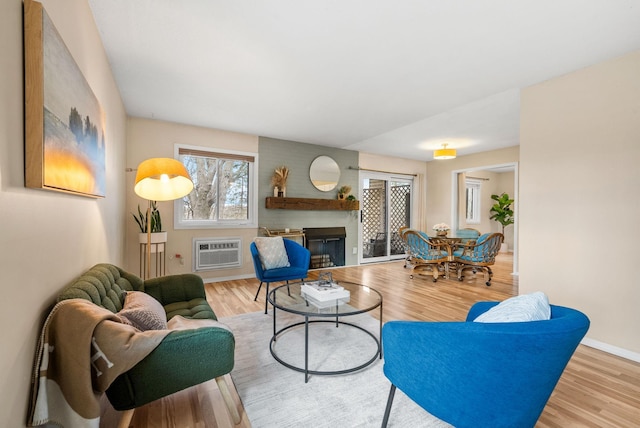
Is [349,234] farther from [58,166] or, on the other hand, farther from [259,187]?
[58,166]

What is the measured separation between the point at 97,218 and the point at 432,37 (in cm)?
287

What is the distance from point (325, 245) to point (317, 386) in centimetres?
397

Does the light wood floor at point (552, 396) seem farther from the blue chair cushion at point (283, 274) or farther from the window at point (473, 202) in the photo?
the window at point (473, 202)

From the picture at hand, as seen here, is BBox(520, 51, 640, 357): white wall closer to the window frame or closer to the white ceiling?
the white ceiling

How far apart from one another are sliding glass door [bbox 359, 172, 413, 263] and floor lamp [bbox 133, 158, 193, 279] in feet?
14.1

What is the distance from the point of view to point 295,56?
240 centimetres

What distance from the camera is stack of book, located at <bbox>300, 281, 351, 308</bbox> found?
2.21 metres

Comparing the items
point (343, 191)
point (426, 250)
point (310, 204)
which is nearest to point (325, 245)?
point (310, 204)

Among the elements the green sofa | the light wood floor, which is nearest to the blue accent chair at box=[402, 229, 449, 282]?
the light wood floor

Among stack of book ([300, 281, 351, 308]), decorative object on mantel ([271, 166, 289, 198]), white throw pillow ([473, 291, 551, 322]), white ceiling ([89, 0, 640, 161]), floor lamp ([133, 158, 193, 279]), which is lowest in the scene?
stack of book ([300, 281, 351, 308])

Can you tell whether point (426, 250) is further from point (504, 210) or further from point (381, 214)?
point (504, 210)

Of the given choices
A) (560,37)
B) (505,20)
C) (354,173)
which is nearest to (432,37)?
(505,20)

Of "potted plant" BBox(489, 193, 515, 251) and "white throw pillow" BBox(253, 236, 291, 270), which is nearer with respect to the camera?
"white throw pillow" BBox(253, 236, 291, 270)

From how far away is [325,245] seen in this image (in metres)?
5.81
